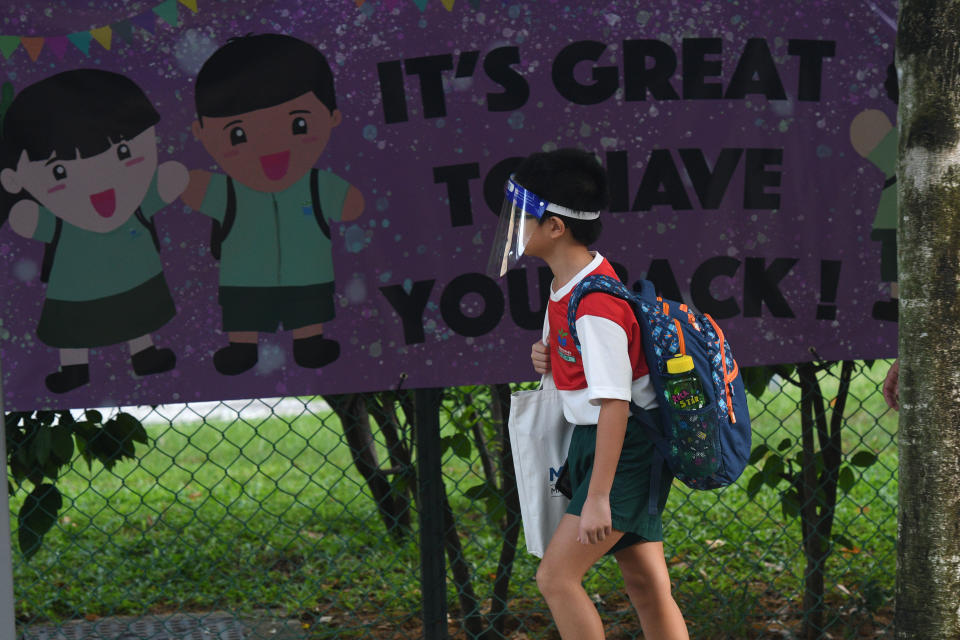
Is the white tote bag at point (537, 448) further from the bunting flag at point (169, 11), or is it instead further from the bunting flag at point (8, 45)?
the bunting flag at point (8, 45)

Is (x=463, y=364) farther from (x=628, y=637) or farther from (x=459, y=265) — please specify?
(x=628, y=637)

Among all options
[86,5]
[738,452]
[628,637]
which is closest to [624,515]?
[738,452]

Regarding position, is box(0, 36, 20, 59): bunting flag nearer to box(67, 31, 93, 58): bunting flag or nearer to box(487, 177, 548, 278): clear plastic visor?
box(67, 31, 93, 58): bunting flag

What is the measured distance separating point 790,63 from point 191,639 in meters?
2.83

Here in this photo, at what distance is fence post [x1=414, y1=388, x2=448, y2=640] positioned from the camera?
10.8ft

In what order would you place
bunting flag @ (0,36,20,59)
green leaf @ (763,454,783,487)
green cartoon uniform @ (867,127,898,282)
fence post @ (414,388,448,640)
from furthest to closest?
green leaf @ (763,454,783,487) < green cartoon uniform @ (867,127,898,282) < fence post @ (414,388,448,640) < bunting flag @ (0,36,20,59)

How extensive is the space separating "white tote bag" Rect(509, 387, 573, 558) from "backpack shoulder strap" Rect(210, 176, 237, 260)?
110cm

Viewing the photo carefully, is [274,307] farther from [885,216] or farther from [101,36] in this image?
[885,216]

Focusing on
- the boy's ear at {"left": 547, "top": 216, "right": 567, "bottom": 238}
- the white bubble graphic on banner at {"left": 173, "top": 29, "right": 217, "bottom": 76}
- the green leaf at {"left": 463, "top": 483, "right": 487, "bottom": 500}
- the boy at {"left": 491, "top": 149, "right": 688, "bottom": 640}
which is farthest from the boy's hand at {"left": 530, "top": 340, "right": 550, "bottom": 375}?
the white bubble graphic on banner at {"left": 173, "top": 29, "right": 217, "bottom": 76}

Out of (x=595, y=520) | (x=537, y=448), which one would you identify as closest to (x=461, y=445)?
(x=537, y=448)

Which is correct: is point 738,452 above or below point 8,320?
below

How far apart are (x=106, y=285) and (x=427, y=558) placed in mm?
1325

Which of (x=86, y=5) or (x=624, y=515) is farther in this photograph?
(x=86, y=5)

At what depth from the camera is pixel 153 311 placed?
318cm
